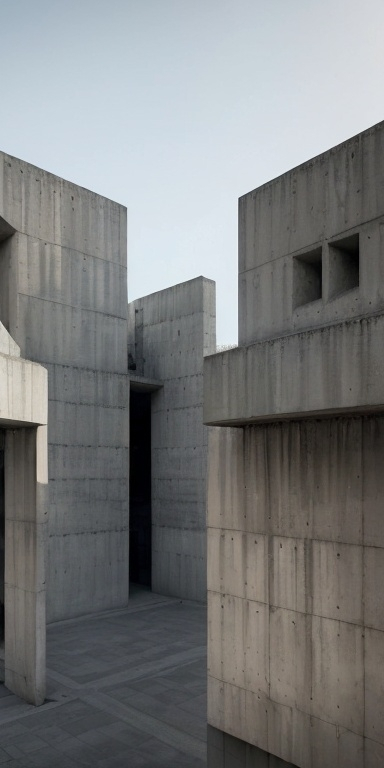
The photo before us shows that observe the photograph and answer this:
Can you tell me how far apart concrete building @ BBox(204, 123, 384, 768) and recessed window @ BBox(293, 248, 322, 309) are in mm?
23

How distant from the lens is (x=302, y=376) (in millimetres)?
7570

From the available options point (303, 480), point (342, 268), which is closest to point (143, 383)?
point (303, 480)

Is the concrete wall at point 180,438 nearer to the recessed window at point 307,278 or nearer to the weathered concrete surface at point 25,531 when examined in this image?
the weathered concrete surface at point 25,531

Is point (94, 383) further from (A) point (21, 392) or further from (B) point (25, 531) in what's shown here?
(A) point (21, 392)

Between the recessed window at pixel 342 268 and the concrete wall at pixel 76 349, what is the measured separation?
14.2m

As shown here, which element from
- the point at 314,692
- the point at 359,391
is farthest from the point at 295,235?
the point at 314,692

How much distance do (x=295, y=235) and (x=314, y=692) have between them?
689cm

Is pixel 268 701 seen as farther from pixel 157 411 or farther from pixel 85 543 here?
pixel 157 411

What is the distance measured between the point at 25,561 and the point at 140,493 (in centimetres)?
1552

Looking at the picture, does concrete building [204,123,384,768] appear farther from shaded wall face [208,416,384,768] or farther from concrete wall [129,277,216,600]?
concrete wall [129,277,216,600]

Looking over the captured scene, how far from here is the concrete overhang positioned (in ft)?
80.3

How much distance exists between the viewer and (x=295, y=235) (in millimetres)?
9164

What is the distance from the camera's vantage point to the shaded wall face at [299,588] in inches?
305

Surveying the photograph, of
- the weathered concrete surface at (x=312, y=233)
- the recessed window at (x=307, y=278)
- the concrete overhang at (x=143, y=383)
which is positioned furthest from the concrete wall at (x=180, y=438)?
the recessed window at (x=307, y=278)
